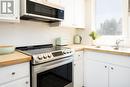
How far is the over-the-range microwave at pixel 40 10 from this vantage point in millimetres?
1556

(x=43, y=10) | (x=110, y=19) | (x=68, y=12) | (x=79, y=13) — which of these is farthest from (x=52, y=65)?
(x=110, y=19)

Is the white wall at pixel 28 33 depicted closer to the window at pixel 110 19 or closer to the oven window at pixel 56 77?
the oven window at pixel 56 77

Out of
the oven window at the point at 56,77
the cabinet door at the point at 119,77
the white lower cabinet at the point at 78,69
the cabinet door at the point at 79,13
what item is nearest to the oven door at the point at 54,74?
the oven window at the point at 56,77

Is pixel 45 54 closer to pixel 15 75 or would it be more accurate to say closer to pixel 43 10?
pixel 15 75

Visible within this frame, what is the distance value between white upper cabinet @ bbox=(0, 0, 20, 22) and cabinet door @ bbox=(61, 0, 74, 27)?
3.00 feet

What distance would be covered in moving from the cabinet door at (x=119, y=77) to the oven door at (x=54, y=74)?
0.66 meters

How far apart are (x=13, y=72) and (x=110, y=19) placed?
2.15m

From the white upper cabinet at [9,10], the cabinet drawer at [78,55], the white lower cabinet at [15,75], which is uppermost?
the white upper cabinet at [9,10]

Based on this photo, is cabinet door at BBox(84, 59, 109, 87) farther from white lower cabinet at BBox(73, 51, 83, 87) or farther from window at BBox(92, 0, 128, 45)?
window at BBox(92, 0, 128, 45)

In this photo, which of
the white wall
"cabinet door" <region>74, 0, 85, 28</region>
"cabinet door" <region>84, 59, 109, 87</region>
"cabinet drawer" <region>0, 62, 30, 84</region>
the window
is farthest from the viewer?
"cabinet door" <region>74, 0, 85, 28</region>

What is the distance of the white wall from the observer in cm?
178

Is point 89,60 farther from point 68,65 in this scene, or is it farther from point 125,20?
point 125,20

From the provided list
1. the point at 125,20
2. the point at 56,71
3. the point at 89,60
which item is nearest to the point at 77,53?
the point at 89,60

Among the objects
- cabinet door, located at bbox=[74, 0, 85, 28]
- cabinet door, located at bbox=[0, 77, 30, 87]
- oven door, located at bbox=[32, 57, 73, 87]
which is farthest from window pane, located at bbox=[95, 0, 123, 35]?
cabinet door, located at bbox=[0, 77, 30, 87]
